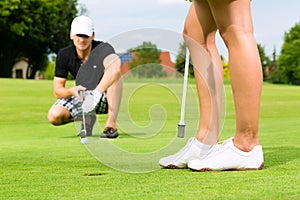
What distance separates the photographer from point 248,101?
288cm

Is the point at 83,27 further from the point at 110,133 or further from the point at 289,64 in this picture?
the point at 289,64

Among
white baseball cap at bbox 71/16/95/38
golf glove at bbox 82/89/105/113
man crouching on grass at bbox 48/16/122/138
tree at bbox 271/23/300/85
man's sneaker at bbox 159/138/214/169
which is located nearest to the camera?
man's sneaker at bbox 159/138/214/169

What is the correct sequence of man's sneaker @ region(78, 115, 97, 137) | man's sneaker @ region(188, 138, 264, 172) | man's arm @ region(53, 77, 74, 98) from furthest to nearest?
man's arm @ region(53, 77, 74, 98) < man's sneaker @ region(78, 115, 97, 137) < man's sneaker @ region(188, 138, 264, 172)

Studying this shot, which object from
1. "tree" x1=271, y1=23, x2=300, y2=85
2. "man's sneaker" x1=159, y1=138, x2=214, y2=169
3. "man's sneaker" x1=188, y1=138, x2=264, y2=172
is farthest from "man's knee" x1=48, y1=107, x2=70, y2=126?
"tree" x1=271, y1=23, x2=300, y2=85

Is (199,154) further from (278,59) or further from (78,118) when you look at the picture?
(278,59)

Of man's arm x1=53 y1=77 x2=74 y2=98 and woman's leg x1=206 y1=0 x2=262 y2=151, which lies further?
man's arm x1=53 y1=77 x2=74 y2=98

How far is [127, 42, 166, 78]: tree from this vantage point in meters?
3.17

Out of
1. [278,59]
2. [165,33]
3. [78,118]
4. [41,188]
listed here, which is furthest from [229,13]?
[278,59]

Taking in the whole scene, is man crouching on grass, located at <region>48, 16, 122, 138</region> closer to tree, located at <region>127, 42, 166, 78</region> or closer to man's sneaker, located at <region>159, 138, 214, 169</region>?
tree, located at <region>127, 42, 166, 78</region>

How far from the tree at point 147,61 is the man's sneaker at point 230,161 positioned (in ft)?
1.87

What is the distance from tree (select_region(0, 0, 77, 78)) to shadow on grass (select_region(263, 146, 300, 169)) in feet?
171

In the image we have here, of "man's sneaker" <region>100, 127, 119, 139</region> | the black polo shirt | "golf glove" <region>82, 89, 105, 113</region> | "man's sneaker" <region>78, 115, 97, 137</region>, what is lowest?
"man's sneaker" <region>100, 127, 119, 139</region>

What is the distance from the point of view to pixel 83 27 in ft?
19.0

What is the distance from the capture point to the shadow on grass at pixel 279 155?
3101 millimetres
